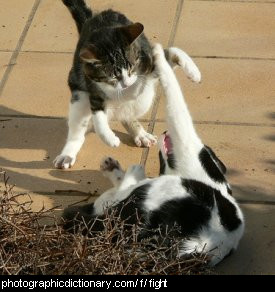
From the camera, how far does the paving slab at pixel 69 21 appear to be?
7.84m

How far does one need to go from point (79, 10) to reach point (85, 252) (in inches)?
97.1

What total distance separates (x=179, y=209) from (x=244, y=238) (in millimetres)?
672

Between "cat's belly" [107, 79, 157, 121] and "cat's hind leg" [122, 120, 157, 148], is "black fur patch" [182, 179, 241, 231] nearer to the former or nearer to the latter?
"cat's belly" [107, 79, 157, 121]

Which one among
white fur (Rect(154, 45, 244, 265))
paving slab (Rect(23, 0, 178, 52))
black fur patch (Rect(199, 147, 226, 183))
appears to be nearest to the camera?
white fur (Rect(154, 45, 244, 265))

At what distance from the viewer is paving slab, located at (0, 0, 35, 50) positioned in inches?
312

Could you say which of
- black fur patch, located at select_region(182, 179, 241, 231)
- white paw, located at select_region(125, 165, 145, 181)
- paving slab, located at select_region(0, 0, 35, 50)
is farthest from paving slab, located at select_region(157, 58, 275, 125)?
paving slab, located at select_region(0, 0, 35, 50)

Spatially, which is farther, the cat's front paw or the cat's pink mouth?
the cat's front paw

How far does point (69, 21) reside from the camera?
Result: 818 centimetres

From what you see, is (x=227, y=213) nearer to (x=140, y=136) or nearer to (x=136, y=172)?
(x=136, y=172)

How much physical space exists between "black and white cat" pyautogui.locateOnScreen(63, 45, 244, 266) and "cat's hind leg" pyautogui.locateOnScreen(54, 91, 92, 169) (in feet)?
1.98

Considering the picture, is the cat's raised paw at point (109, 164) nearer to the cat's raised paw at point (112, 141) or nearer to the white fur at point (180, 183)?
the cat's raised paw at point (112, 141)
